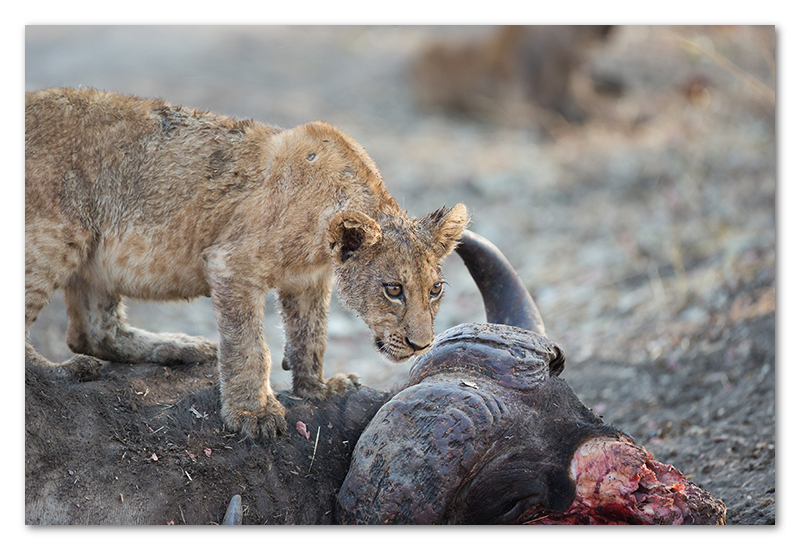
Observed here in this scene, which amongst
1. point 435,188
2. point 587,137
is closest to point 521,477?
point 435,188

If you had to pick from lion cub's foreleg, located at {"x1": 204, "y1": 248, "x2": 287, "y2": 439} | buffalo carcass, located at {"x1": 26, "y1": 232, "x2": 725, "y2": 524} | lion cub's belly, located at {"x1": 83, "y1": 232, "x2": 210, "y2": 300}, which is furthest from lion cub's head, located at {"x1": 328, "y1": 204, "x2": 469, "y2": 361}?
lion cub's belly, located at {"x1": 83, "y1": 232, "x2": 210, "y2": 300}

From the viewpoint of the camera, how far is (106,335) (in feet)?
13.2

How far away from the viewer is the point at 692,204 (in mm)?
8930

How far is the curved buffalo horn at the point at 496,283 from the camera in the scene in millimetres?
3920

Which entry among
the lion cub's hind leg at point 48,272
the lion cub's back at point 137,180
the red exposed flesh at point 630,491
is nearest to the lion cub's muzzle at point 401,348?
the red exposed flesh at point 630,491

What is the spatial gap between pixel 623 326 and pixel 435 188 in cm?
411

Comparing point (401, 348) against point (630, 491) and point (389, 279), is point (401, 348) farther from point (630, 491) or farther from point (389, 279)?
point (630, 491)

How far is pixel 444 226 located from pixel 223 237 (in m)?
1.03

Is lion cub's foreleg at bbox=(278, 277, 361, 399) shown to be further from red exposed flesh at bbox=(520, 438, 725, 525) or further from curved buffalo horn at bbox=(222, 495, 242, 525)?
red exposed flesh at bbox=(520, 438, 725, 525)

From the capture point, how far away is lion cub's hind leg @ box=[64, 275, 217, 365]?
3.98m

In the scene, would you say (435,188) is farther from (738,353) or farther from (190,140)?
(190,140)

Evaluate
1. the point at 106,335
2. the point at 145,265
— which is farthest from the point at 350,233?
the point at 106,335

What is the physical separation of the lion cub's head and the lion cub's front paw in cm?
54

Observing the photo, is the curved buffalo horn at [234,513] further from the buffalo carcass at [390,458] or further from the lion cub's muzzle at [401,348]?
the lion cub's muzzle at [401,348]
